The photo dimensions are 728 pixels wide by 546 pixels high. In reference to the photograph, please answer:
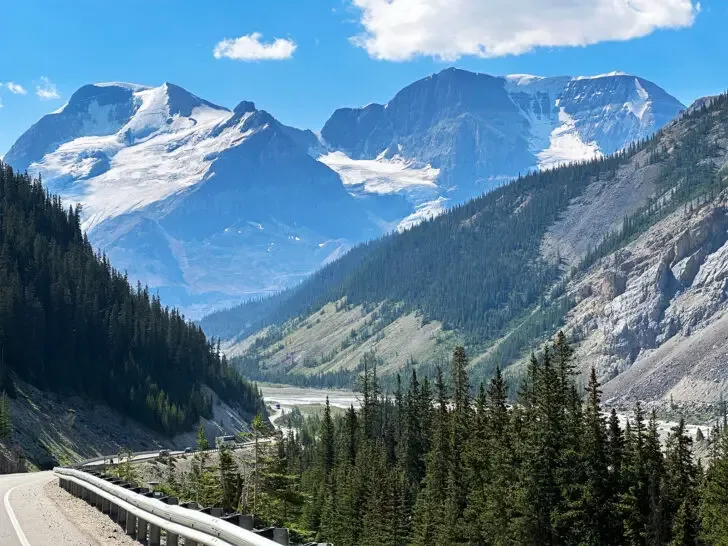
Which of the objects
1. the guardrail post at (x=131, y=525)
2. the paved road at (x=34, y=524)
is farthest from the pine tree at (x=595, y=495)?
the guardrail post at (x=131, y=525)

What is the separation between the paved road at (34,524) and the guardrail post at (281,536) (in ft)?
33.8

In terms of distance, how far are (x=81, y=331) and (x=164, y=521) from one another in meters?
141

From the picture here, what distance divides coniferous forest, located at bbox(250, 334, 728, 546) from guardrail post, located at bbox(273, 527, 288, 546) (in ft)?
138

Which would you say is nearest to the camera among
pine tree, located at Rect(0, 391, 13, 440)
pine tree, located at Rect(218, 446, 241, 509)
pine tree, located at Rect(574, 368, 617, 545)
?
pine tree, located at Rect(218, 446, 241, 509)

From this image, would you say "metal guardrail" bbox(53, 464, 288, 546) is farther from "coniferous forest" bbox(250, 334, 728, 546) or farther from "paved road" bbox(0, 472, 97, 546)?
"coniferous forest" bbox(250, 334, 728, 546)

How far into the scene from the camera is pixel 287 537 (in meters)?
16.7

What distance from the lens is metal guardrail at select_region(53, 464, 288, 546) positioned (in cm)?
1755

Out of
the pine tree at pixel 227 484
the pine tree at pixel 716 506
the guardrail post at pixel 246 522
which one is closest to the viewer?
the guardrail post at pixel 246 522

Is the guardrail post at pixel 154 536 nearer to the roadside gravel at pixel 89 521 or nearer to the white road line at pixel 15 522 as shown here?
the roadside gravel at pixel 89 521

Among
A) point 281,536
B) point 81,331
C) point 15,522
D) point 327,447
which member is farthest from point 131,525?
point 81,331

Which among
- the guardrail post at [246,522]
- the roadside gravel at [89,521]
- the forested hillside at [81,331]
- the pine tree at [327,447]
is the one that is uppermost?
the forested hillside at [81,331]

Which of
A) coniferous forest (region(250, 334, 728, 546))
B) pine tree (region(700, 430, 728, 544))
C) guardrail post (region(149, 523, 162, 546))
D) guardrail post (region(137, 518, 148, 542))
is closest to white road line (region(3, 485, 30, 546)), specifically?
guardrail post (region(137, 518, 148, 542))

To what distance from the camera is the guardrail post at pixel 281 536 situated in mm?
16625

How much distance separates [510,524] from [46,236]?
460 feet
